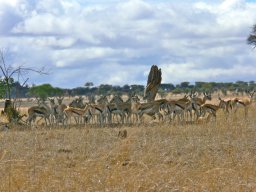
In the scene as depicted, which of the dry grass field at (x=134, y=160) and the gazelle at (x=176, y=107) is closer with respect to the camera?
the dry grass field at (x=134, y=160)

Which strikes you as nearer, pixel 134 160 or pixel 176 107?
pixel 134 160

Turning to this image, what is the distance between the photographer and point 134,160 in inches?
351

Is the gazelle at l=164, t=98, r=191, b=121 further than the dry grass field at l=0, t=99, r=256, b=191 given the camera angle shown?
Yes

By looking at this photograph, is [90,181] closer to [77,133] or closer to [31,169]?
[31,169]

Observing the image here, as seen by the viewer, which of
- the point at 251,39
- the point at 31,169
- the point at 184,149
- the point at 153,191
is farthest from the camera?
the point at 251,39

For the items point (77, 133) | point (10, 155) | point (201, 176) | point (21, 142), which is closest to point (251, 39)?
point (77, 133)

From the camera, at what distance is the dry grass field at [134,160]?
6371mm

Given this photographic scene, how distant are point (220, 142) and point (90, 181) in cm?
632

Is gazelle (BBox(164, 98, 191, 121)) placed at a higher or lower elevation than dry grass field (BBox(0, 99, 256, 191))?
higher

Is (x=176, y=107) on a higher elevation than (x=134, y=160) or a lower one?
higher

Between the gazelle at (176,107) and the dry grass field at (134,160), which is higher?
the gazelle at (176,107)

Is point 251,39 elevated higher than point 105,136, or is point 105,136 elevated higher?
point 251,39

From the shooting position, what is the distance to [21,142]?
42.9 ft

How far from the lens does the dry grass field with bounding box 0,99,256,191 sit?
637 centimetres
